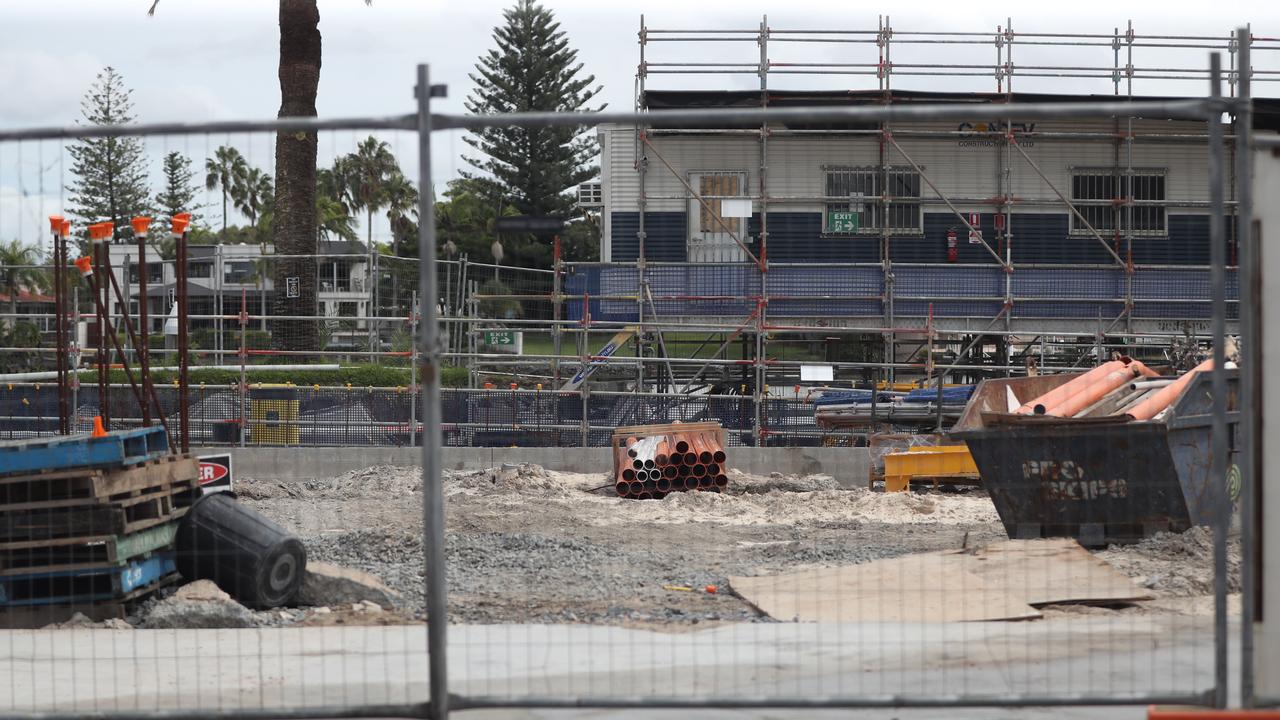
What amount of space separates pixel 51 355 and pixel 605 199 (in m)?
12.1

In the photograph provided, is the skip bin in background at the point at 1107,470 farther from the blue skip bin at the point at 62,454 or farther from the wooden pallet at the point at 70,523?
the blue skip bin at the point at 62,454

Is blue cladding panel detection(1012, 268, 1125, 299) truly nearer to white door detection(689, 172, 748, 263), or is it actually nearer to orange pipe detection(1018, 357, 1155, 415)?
white door detection(689, 172, 748, 263)

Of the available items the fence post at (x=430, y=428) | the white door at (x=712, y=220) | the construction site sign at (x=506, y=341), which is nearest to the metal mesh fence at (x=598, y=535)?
the fence post at (x=430, y=428)

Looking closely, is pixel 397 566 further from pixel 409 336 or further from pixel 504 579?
pixel 409 336

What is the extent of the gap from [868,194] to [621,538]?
18.1 metres

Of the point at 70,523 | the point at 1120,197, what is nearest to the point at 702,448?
the point at 70,523

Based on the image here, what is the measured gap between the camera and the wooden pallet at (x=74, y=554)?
8.52m

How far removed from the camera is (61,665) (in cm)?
715

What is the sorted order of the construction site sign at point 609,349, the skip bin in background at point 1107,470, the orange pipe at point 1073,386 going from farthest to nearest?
the construction site sign at point 609,349
the orange pipe at point 1073,386
the skip bin in background at point 1107,470

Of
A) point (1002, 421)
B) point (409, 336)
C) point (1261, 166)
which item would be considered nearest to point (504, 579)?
point (1002, 421)

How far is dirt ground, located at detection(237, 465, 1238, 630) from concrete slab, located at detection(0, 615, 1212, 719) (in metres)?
0.79

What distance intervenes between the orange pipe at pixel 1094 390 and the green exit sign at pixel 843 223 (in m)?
16.3

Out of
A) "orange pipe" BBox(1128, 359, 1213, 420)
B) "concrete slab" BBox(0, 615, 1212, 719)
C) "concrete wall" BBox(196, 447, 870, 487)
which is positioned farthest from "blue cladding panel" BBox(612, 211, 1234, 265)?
"concrete slab" BBox(0, 615, 1212, 719)

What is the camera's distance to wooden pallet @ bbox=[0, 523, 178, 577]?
28.0 ft
